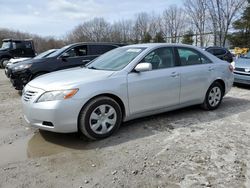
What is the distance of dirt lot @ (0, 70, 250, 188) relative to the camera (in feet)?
9.05

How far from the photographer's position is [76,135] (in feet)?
13.4

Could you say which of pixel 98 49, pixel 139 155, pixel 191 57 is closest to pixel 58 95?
pixel 139 155

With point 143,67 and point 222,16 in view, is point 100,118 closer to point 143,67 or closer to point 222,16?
point 143,67

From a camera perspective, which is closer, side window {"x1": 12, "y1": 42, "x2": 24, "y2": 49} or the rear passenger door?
the rear passenger door

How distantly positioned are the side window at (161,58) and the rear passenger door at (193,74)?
0.23 m

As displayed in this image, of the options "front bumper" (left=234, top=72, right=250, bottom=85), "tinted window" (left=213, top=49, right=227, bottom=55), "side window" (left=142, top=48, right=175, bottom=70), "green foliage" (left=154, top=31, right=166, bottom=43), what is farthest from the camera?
"green foliage" (left=154, top=31, right=166, bottom=43)

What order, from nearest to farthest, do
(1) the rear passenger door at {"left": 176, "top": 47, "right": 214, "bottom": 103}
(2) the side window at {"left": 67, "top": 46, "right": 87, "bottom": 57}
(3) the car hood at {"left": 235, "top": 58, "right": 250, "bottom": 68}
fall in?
(1) the rear passenger door at {"left": 176, "top": 47, "right": 214, "bottom": 103} → (2) the side window at {"left": 67, "top": 46, "right": 87, "bottom": 57} → (3) the car hood at {"left": 235, "top": 58, "right": 250, "bottom": 68}

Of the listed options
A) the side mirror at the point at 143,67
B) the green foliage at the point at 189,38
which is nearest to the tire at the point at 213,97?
the side mirror at the point at 143,67

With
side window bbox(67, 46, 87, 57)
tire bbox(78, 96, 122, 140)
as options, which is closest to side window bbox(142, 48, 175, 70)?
tire bbox(78, 96, 122, 140)

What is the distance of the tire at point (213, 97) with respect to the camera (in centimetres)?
528

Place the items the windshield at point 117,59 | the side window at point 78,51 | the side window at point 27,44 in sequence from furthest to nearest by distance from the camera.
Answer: the side window at point 27,44 → the side window at point 78,51 → the windshield at point 117,59

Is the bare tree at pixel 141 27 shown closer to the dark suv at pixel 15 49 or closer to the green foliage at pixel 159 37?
the green foliage at pixel 159 37

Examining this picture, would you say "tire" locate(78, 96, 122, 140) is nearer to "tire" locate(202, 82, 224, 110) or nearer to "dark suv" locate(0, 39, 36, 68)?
"tire" locate(202, 82, 224, 110)

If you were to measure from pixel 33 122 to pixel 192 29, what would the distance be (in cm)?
4028
